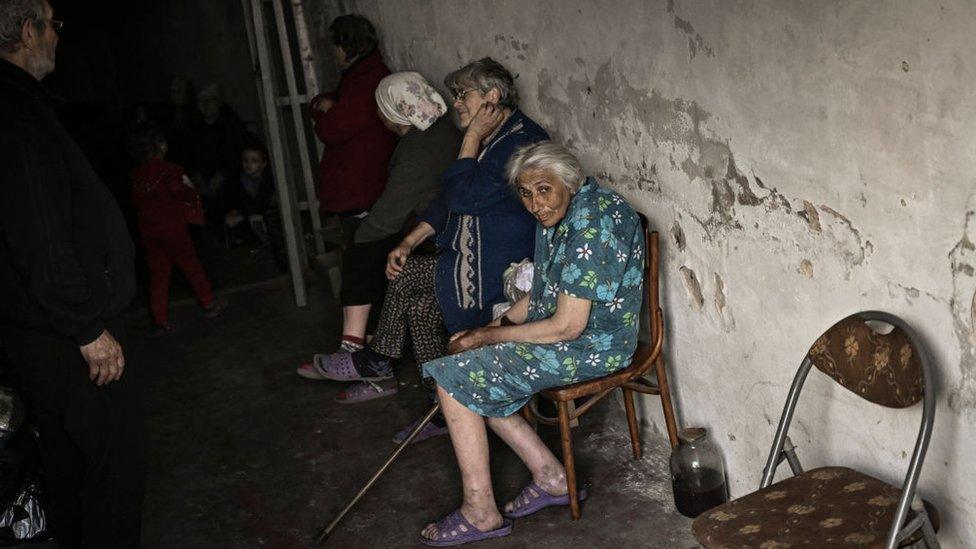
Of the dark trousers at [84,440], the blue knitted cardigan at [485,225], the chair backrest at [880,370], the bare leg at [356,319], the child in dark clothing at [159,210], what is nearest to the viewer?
the chair backrest at [880,370]

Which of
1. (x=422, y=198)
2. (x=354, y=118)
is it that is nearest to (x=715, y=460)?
(x=422, y=198)

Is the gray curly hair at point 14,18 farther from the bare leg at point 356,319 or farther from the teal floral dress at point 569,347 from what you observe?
the bare leg at point 356,319

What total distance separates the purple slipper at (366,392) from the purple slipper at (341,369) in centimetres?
3

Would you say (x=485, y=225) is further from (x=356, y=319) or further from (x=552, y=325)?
A: (x=356, y=319)

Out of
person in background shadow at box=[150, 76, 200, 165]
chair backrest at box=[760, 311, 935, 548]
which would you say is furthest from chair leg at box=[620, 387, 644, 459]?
person in background shadow at box=[150, 76, 200, 165]

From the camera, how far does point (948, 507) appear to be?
7.20ft

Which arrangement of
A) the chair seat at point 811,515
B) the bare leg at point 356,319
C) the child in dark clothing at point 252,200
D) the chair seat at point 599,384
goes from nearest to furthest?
the chair seat at point 811,515
the chair seat at point 599,384
the bare leg at point 356,319
the child in dark clothing at point 252,200

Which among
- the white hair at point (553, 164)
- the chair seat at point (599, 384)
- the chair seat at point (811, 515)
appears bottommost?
the chair seat at point (811, 515)

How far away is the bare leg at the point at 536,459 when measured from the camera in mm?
3295

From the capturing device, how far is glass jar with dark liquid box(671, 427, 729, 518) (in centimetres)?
311

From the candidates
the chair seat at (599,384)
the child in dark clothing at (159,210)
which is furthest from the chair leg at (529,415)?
the child in dark clothing at (159,210)

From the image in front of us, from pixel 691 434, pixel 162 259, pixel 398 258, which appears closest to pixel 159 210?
pixel 162 259

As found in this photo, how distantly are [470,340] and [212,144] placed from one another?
16.2 feet

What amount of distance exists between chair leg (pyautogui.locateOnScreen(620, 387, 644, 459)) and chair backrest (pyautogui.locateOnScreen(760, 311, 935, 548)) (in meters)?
1.08
